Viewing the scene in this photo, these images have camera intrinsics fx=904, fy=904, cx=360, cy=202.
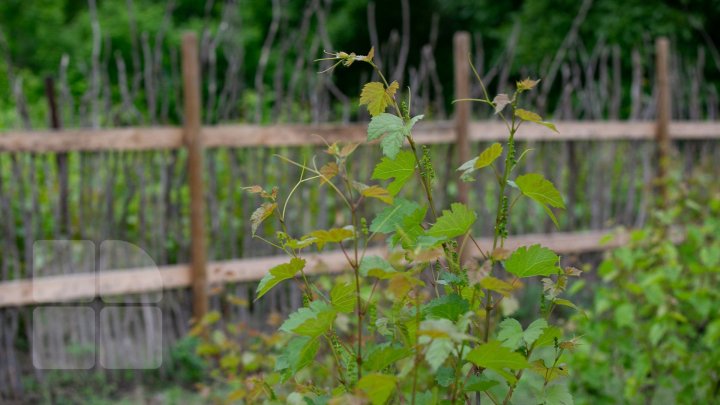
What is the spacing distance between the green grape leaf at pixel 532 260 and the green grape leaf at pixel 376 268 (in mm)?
171

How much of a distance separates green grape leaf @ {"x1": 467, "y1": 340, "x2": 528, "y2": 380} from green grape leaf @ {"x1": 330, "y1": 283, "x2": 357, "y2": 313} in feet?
0.58

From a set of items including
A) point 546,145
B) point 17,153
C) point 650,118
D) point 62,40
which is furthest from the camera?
point 62,40

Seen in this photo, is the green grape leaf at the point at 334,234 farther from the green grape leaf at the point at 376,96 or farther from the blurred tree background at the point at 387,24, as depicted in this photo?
the blurred tree background at the point at 387,24

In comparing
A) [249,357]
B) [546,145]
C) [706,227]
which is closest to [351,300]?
[249,357]

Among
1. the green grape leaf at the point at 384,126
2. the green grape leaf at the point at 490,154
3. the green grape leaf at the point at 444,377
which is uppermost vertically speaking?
the green grape leaf at the point at 384,126

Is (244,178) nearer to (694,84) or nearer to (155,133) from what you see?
(155,133)

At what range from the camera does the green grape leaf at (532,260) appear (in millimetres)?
1182

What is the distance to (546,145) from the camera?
629 centimetres

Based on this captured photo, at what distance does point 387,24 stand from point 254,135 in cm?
1395

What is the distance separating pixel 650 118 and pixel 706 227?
373 centimetres

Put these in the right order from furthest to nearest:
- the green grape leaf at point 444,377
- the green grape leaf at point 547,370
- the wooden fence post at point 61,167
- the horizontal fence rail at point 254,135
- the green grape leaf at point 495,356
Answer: the wooden fence post at point 61,167 → the horizontal fence rail at point 254,135 → the green grape leaf at point 547,370 → the green grape leaf at point 444,377 → the green grape leaf at point 495,356

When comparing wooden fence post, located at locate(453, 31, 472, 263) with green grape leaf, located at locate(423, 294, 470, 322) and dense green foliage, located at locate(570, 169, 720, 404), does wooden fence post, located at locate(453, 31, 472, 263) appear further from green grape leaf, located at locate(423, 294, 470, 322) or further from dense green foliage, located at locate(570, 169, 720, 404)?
green grape leaf, located at locate(423, 294, 470, 322)

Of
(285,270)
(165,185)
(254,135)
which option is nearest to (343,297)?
(285,270)

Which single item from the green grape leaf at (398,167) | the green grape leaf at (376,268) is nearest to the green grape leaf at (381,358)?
the green grape leaf at (376,268)
